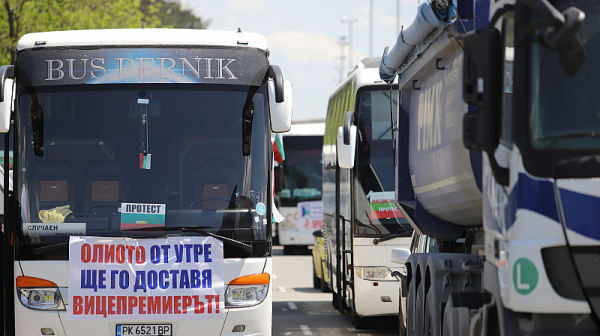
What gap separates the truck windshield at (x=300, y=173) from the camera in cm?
2562

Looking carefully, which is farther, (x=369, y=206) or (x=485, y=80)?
(x=369, y=206)

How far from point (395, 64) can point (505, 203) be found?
13.1 feet

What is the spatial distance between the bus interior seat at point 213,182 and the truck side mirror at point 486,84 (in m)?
3.17

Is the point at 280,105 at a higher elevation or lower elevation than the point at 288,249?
higher

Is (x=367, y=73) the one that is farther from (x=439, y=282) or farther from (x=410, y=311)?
(x=439, y=282)

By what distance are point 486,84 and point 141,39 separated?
3994 millimetres

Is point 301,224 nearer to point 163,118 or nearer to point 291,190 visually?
point 291,190

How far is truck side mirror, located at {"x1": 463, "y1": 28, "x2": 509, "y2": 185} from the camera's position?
4.48 m

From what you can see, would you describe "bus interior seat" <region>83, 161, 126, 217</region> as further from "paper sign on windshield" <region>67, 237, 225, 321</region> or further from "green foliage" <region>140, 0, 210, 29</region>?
"green foliage" <region>140, 0, 210, 29</region>

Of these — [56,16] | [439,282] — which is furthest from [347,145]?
[56,16]

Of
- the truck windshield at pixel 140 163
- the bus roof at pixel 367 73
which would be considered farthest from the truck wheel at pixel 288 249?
the truck windshield at pixel 140 163

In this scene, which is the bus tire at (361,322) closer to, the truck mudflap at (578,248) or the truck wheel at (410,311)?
the truck wheel at (410,311)

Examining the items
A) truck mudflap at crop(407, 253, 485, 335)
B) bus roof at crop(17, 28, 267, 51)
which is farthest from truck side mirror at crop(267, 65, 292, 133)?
truck mudflap at crop(407, 253, 485, 335)

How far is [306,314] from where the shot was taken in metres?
13.5
